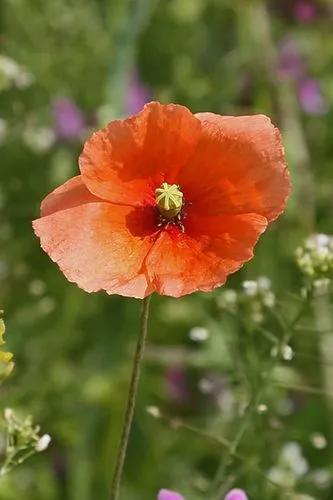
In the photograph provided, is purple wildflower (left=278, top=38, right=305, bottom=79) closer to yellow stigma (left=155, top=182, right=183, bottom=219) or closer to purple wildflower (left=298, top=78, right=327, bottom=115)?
purple wildflower (left=298, top=78, right=327, bottom=115)

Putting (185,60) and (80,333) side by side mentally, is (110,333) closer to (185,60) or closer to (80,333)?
(80,333)

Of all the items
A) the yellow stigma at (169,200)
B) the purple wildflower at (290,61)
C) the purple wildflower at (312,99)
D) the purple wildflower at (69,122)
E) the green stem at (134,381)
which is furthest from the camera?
the purple wildflower at (290,61)

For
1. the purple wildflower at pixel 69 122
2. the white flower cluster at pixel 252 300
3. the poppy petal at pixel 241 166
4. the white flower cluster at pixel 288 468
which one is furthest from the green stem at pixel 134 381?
the purple wildflower at pixel 69 122

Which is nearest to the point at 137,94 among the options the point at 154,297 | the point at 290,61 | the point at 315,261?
the point at 290,61

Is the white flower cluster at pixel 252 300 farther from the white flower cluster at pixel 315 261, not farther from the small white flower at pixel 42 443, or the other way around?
the small white flower at pixel 42 443

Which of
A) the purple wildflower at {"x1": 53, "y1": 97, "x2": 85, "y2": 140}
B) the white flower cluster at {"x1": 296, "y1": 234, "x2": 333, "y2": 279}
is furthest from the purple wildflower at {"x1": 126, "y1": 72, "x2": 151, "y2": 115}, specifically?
the white flower cluster at {"x1": 296, "y1": 234, "x2": 333, "y2": 279}

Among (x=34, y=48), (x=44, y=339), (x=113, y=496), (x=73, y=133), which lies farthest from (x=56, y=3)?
(x=113, y=496)

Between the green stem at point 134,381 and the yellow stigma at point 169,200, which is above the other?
the yellow stigma at point 169,200
